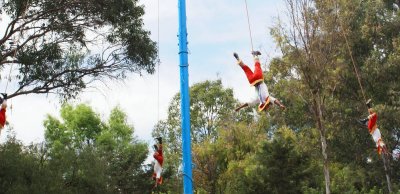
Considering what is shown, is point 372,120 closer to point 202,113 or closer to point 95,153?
point 95,153

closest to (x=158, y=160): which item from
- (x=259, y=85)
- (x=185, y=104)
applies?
(x=185, y=104)

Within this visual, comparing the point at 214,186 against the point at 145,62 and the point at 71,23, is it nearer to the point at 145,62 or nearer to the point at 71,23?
the point at 145,62

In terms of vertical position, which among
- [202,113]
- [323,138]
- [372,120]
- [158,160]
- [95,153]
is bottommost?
[158,160]

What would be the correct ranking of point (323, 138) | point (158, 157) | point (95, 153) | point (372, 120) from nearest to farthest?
point (372, 120)
point (158, 157)
point (323, 138)
point (95, 153)

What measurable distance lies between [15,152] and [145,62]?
4475 mm

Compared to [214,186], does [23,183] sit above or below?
below

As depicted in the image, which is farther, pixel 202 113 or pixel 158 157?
pixel 202 113

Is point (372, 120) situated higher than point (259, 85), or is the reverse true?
point (372, 120)

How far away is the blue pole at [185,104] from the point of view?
23.6 ft

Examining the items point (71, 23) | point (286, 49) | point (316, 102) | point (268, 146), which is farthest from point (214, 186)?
point (71, 23)

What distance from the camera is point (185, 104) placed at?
7559 millimetres

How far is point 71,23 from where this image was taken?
51.5 feet

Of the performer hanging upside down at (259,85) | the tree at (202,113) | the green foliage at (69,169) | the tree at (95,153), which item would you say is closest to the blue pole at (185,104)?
the performer hanging upside down at (259,85)

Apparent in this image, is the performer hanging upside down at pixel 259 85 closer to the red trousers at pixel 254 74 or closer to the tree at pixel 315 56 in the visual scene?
the red trousers at pixel 254 74
